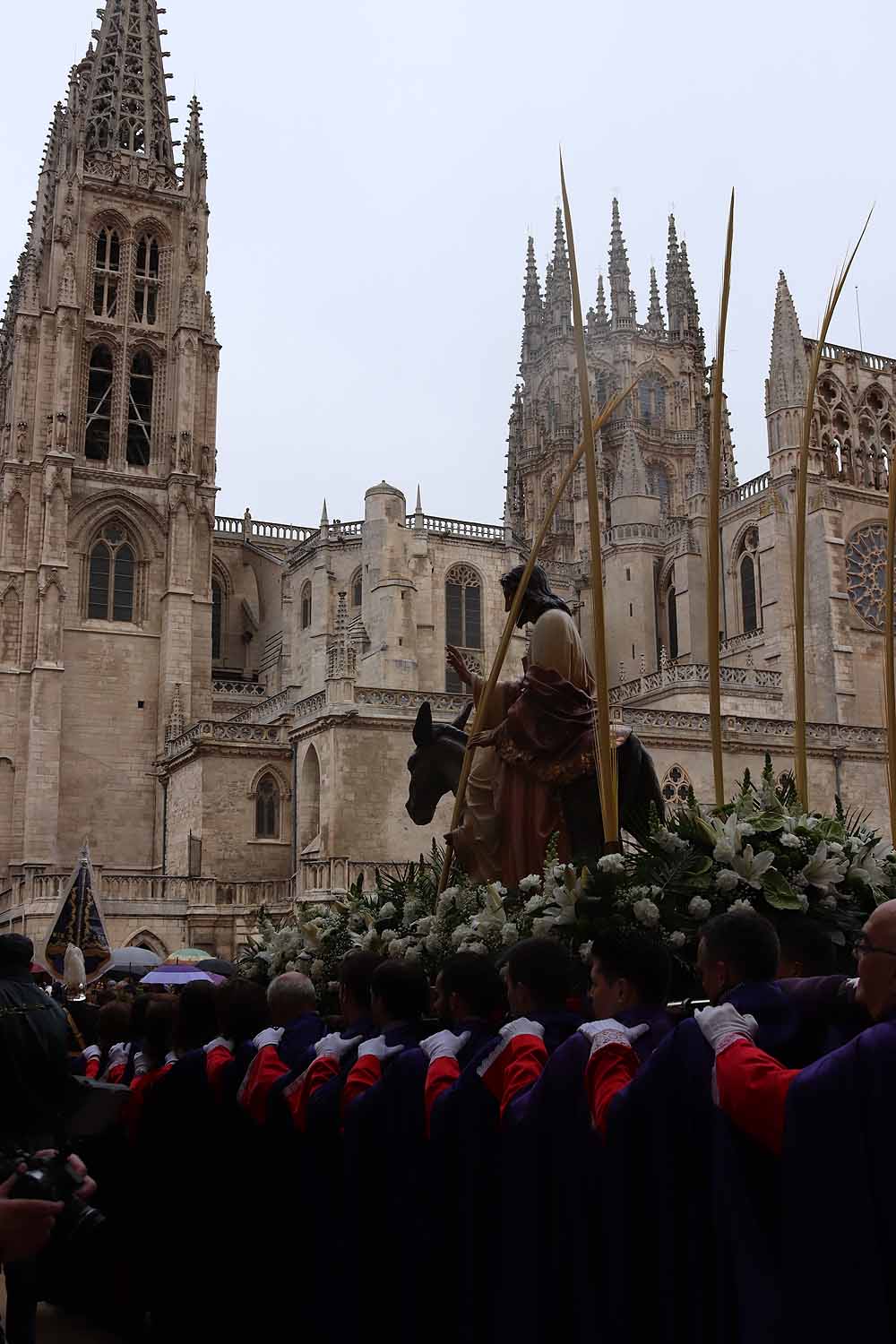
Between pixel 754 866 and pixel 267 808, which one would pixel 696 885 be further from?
pixel 267 808

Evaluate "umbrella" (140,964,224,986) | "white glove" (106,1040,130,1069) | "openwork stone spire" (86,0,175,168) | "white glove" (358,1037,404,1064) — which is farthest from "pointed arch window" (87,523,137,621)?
"white glove" (358,1037,404,1064)

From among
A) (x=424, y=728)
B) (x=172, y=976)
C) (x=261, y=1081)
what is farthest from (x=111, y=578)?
(x=261, y=1081)

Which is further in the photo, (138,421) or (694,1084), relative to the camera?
(138,421)

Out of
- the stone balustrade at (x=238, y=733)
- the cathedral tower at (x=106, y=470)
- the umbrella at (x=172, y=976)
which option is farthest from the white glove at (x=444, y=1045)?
the cathedral tower at (x=106, y=470)

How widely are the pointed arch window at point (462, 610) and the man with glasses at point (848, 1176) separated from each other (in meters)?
40.8

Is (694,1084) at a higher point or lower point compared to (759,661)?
lower

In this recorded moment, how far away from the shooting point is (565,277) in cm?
6962

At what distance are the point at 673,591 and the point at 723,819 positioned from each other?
4597 centimetres

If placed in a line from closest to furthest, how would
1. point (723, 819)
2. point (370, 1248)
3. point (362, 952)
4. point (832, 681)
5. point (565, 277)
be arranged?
1. point (370, 1248)
2. point (362, 952)
3. point (723, 819)
4. point (832, 681)
5. point (565, 277)

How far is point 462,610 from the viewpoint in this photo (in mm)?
44625

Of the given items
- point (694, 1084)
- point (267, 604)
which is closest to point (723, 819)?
point (694, 1084)

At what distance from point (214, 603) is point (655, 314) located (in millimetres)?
32197

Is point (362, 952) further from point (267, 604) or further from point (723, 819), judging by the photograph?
point (267, 604)

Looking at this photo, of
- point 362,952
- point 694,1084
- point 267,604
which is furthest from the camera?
point 267,604
